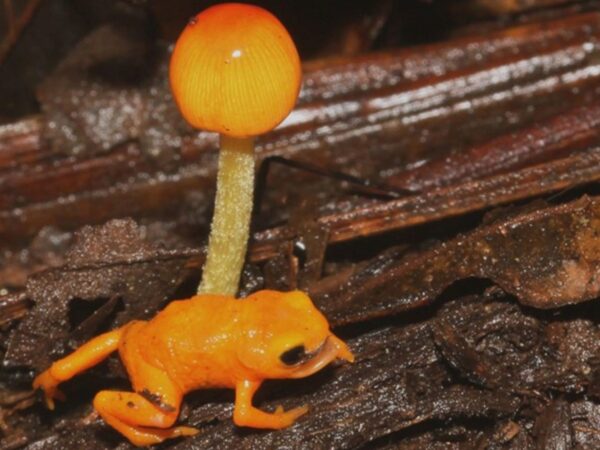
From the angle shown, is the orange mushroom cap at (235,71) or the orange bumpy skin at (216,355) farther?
the orange bumpy skin at (216,355)

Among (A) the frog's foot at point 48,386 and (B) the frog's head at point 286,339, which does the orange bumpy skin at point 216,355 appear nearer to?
(B) the frog's head at point 286,339

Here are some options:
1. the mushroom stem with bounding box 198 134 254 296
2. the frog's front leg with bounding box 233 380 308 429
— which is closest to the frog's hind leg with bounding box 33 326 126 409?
the mushroom stem with bounding box 198 134 254 296

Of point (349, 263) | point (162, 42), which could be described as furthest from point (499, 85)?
point (162, 42)

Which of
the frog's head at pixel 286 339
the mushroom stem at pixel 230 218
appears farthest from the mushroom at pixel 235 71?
the frog's head at pixel 286 339

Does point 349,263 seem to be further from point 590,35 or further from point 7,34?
point 7,34

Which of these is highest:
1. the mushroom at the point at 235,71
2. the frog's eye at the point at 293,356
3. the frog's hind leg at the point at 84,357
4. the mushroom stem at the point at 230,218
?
the mushroom at the point at 235,71

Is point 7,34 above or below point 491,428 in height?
above

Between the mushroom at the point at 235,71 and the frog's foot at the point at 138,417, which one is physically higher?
the mushroom at the point at 235,71
